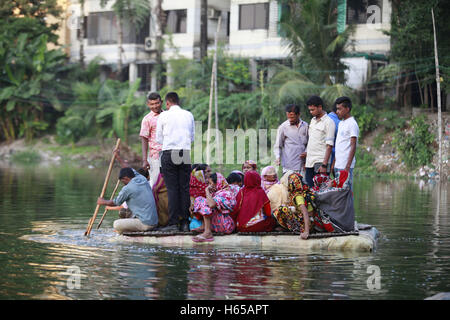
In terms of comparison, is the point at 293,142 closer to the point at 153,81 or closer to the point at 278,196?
the point at 278,196

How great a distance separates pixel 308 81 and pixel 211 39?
1012 cm

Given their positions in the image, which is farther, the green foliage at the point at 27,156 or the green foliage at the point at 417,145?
the green foliage at the point at 27,156

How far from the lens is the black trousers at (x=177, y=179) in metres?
10.3

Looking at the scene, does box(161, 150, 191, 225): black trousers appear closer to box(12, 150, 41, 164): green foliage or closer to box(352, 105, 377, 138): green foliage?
box(352, 105, 377, 138): green foliage

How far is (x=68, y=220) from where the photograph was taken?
13031 mm

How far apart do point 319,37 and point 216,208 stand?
67.9 ft

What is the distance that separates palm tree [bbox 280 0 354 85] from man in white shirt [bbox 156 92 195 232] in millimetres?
19859

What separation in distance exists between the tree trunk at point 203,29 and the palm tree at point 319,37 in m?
5.28

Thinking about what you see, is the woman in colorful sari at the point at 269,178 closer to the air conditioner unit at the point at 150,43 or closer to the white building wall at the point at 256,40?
the white building wall at the point at 256,40

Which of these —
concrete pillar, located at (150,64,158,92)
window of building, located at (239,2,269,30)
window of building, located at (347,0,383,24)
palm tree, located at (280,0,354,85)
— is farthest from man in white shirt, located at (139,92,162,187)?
concrete pillar, located at (150,64,158,92)

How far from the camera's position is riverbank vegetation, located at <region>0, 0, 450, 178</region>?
28750mm

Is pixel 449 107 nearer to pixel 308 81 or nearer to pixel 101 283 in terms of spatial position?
pixel 308 81

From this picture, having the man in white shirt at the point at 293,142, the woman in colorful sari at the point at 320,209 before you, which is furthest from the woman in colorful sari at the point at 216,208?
the man in white shirt at the point at 293,142

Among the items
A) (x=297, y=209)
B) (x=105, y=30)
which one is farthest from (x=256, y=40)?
(x=297, y=209)
